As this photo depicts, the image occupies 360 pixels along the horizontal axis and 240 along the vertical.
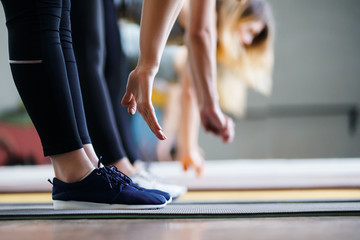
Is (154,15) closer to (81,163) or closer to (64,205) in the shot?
(81,163)

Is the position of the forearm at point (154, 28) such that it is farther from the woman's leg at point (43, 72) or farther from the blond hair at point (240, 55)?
the blond hair at point (240, 55)

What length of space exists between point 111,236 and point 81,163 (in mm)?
249

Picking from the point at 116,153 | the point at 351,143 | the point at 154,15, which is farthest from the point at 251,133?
the point at 154,15

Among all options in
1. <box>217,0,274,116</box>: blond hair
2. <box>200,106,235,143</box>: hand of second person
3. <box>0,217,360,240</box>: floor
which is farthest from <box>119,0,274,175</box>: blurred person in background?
<box>0,217,360,240</box>: floor

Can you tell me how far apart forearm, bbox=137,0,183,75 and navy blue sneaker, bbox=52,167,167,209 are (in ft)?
0.94

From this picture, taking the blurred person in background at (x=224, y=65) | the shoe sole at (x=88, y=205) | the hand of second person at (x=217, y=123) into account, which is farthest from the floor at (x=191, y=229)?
the blurred person in background at (x=224, y=65)

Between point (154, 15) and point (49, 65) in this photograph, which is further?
point (154, 15)

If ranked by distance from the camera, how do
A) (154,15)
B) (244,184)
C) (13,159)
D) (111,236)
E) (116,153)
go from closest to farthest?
(111,236), (154,15), (116,153), (244,184), (13,159)

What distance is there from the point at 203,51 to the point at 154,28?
39cm

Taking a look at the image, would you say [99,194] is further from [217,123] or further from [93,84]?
[217,123]

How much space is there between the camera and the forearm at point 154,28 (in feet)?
3.41

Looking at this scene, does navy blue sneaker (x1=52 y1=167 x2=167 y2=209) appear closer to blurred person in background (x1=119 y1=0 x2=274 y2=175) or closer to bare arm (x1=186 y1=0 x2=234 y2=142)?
bare arm (x1=186 y1=0 x2=234 y2=142)

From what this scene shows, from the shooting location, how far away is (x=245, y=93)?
10.1ft

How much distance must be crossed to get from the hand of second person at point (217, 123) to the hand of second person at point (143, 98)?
1.33 ft
